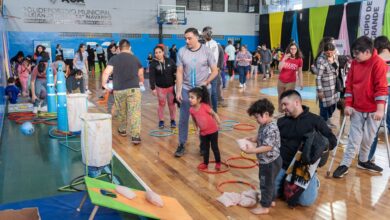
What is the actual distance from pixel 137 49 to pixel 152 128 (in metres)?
17.1

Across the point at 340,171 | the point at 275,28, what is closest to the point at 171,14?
the point at 275,28

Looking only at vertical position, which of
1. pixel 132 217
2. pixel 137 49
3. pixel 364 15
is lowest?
pixel 132 217

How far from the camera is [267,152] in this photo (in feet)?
11.5

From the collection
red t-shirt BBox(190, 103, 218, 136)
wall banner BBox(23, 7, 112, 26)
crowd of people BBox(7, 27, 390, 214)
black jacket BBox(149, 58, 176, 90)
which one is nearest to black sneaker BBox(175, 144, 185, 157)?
crowd of people BBox(7, 27, 390, 214)

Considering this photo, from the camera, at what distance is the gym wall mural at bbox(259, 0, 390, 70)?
17477 millimetres

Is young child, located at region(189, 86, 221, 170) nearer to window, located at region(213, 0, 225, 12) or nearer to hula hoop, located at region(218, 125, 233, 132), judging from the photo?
hula hoop, located at region(218, 125, 233, 132)

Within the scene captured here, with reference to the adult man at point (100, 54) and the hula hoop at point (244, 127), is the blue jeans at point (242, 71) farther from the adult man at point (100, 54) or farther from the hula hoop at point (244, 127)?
the adult man at point (100, 54)

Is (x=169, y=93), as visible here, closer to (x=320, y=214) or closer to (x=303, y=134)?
(x=303, y=134)

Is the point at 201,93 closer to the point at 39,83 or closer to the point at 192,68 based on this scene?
the point at 192,68

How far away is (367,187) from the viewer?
4.17m

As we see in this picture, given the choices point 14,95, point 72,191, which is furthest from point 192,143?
point 14,95

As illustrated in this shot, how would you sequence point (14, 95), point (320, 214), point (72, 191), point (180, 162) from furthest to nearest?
point (14, 95), point (180, 162), point (72, 191), point (320, 214)

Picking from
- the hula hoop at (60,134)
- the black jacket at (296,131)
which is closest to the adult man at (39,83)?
the hula hoop at (60,134)

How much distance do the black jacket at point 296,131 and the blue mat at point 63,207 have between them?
1.92m
